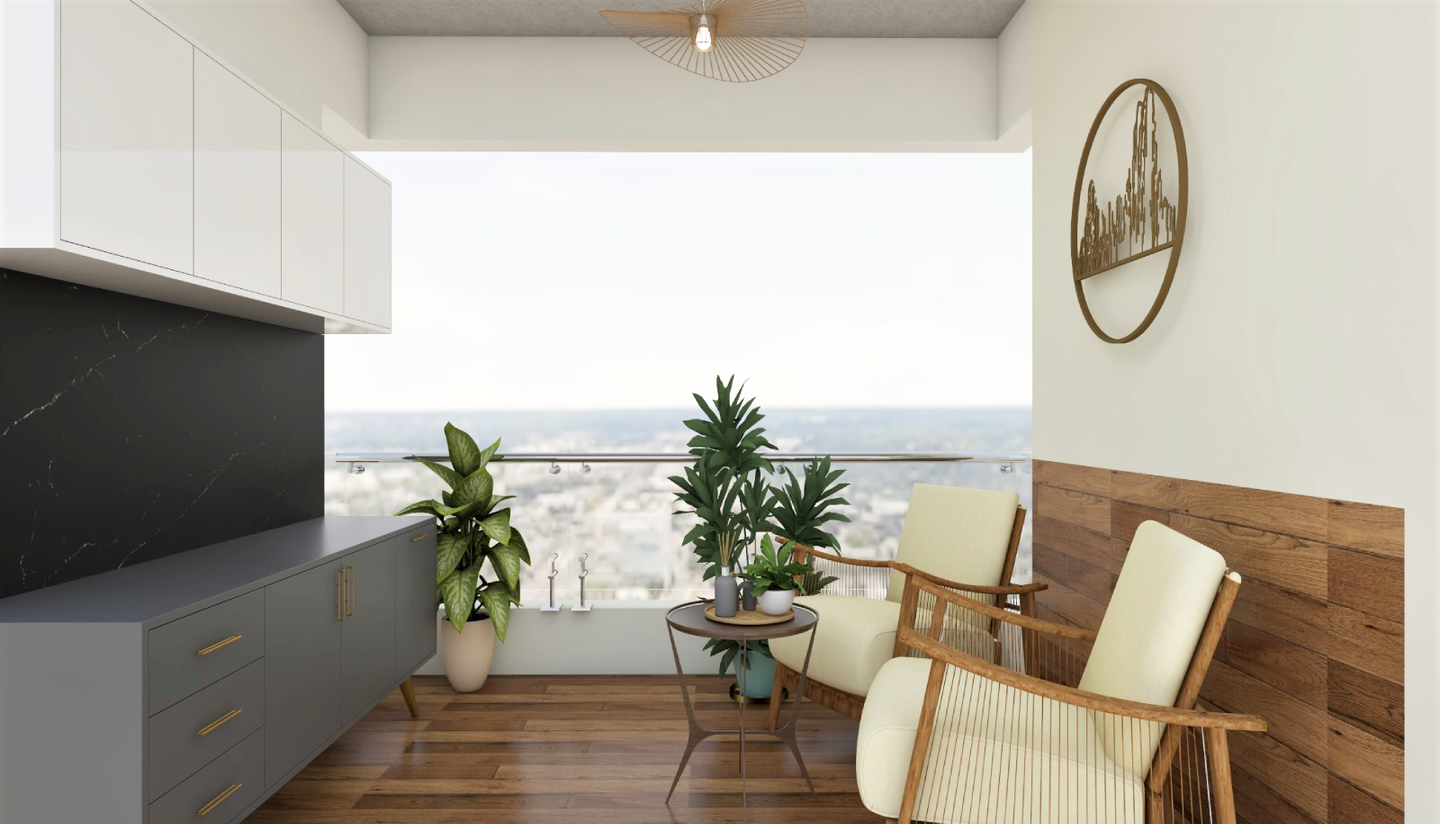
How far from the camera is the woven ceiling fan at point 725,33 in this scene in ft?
9.52

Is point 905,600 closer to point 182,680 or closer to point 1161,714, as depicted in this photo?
point 1161,714

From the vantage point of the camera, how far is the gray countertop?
1891mm

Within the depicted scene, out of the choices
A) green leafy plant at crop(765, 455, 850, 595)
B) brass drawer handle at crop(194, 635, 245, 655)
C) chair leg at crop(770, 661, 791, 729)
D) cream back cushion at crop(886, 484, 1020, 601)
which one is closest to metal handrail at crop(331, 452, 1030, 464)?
green leafy plant at crop(765, 455, 850, 595)

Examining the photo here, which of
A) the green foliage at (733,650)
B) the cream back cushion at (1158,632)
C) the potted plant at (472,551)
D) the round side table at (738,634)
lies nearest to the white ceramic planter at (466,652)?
the potted plant at (472,551)

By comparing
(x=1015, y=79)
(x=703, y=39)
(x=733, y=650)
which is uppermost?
(x=1015, y=79)

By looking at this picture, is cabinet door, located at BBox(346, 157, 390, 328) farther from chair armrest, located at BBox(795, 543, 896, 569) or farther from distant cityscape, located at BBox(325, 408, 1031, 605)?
chair armrest, located at BBox(795, 543, 896, 569)

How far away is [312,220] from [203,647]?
5.26ft

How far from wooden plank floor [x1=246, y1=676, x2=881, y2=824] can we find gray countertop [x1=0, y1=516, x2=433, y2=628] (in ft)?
2.75

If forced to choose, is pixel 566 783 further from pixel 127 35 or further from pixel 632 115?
pixel 632 115

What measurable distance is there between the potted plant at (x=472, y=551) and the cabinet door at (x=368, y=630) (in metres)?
0.58

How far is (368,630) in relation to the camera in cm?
297

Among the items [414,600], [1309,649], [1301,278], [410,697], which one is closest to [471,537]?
[414,600]

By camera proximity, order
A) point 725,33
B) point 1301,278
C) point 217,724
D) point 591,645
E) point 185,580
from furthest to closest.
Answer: point 591,645 → point 725,33 → point 185,580 → point 217,724 → point 1301,278

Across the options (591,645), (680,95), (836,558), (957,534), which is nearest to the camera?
(957,534)
